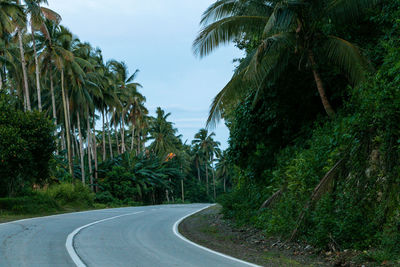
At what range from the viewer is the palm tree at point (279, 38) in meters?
11.6

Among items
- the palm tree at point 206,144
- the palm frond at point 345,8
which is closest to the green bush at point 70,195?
the palm frond at point 345,8

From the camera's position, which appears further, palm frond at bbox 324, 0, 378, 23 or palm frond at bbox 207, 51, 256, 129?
palm frond at bbox 207, 51, 256, 129

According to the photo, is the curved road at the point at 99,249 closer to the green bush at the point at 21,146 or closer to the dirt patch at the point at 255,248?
the dirt patch at the point at 255,248

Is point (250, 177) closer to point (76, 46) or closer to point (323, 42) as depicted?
point (323, 42)

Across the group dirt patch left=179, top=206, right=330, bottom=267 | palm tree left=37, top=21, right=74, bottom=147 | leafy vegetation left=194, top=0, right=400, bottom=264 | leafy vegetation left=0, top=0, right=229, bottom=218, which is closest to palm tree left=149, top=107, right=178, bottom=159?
leafy vegetation left=0, top=0, right=229, bottom=218

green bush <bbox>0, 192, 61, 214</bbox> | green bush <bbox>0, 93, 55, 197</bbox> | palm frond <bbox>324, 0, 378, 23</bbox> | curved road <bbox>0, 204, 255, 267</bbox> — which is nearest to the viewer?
curved road <bbox>0, 204, 255, 267</bbox>

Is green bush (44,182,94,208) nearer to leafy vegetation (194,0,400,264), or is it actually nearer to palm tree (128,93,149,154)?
leafy vegetation (194,0,400,264)

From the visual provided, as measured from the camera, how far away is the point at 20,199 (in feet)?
69.2

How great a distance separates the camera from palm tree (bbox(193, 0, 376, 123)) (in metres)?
11.6

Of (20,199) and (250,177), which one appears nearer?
(250,177)

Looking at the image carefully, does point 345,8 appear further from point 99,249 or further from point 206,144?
point 206,144

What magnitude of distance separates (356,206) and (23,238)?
27.2ft

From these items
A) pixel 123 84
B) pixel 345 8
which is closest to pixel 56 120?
pixel 123 84

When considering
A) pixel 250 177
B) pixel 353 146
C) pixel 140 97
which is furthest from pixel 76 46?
pixel 353 146
